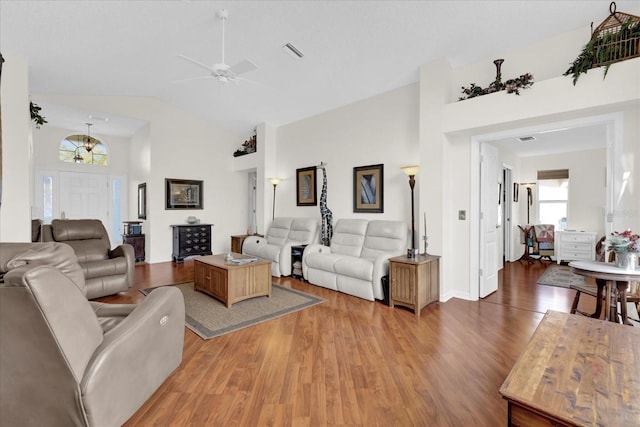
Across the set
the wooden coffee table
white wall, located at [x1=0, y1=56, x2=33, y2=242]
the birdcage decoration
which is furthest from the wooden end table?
white wall, located at [x1=0, y1=56, x2=33, y2=242]

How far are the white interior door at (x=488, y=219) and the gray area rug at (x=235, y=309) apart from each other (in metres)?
2.19

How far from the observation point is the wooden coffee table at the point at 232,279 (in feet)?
11.6

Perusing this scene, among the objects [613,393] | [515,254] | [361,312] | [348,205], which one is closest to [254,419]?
[613,393]

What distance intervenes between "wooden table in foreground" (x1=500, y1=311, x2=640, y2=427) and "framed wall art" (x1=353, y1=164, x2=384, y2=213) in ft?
10.7

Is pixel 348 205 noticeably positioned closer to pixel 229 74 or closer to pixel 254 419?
pixel 229 74

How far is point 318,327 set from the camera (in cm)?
300

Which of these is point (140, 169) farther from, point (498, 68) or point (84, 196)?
point (498, 68)

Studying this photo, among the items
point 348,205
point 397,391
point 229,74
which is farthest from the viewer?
point 348,205

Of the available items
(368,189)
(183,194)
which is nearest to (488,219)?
(368,189)

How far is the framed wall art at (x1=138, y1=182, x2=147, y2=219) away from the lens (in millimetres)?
6465

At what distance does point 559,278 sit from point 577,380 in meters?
4.85

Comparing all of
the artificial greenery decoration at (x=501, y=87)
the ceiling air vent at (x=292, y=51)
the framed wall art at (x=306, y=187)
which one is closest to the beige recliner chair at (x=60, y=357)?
the ceiling air vent at (x=292, y=51)

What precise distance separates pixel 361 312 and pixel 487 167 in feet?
8.49

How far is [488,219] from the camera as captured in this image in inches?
164
